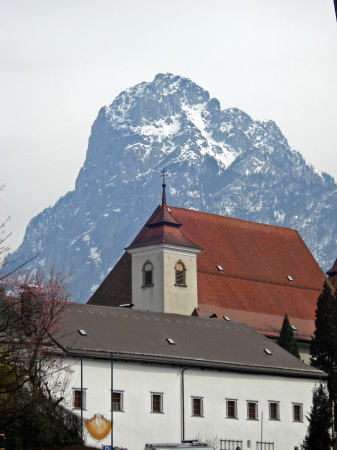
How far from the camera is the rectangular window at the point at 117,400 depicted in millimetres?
44422

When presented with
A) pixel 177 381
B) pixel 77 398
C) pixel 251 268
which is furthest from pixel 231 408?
pixel 251 268

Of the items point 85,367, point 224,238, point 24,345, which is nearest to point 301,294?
point 224,238

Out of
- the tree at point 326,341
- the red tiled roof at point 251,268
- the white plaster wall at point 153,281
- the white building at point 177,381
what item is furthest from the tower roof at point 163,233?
the tree at point 326,341

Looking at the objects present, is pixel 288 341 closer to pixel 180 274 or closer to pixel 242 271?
pixel 180 274

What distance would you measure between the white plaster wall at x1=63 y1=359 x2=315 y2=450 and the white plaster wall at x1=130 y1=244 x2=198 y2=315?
45.4 feet

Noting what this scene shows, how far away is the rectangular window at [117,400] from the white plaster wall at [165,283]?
18.7 m

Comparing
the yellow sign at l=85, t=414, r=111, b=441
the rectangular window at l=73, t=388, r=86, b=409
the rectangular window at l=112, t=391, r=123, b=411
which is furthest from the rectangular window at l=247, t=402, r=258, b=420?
the rectangular window at l=73, t=388, r=86, b=409

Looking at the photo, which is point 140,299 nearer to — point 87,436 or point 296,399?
point 296,399

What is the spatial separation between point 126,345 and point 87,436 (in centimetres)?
654

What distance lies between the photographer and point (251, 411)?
4984 centimetres

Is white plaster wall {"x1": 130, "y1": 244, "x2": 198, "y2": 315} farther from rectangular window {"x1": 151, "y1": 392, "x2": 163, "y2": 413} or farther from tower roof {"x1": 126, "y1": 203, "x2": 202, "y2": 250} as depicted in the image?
rectangular window {"x1": 151, "y1": 392, "x2": 163, "y2": 413}

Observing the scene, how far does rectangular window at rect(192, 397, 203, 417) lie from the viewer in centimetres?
4744

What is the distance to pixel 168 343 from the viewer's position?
49500 mm

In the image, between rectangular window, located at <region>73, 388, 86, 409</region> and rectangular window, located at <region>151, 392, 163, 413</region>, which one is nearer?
rectangular window, located at <region>73, 388, 86, 409</region>
